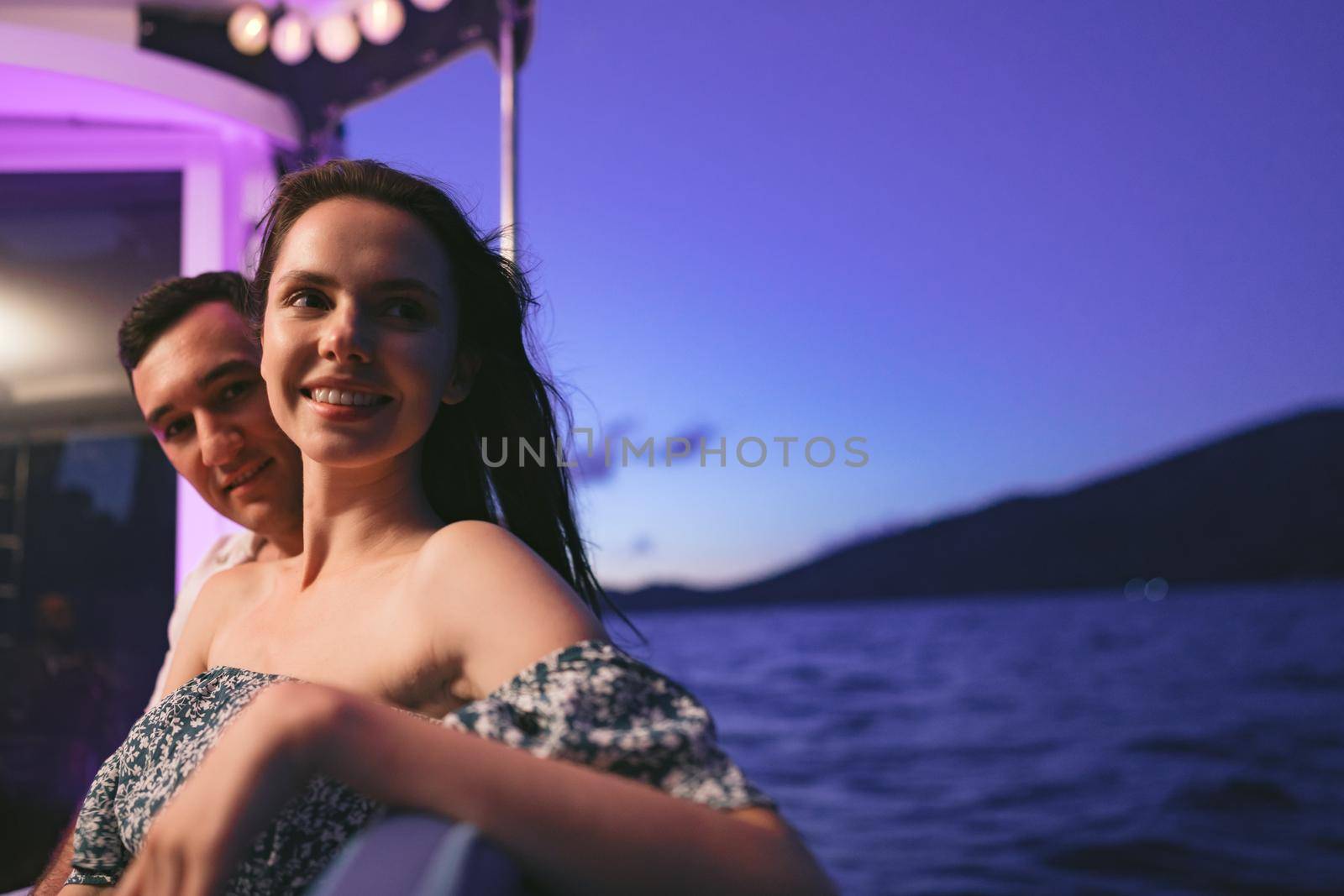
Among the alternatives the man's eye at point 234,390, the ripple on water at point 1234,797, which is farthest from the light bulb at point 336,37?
the ripple on water at point 1234,797

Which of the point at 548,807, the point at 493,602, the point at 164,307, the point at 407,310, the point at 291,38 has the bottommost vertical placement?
the point at 548,807

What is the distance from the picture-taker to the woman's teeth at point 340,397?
998mm

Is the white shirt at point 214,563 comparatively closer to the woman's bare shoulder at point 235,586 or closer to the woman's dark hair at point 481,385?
the woman's bare shoulder at point 235,586

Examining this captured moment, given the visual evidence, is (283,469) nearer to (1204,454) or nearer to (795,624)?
(1204,454)

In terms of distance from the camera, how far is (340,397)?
1.00 metres

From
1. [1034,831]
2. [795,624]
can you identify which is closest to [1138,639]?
[795,624]

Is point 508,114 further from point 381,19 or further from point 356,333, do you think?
point 356,333

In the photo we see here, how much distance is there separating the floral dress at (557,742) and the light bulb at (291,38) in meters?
1.97

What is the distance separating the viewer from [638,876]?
25.5 inches

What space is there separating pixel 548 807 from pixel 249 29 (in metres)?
2.37

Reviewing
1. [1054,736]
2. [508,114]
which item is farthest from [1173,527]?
[508,114]

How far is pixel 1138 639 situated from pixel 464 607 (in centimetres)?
3771

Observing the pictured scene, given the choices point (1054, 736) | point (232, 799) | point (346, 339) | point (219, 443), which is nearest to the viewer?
point (232, 799)

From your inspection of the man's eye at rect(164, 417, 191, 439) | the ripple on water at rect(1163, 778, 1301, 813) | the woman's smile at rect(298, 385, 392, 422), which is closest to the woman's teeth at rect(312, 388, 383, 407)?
the woman's smile at rect(298, 385, 392, 422)
